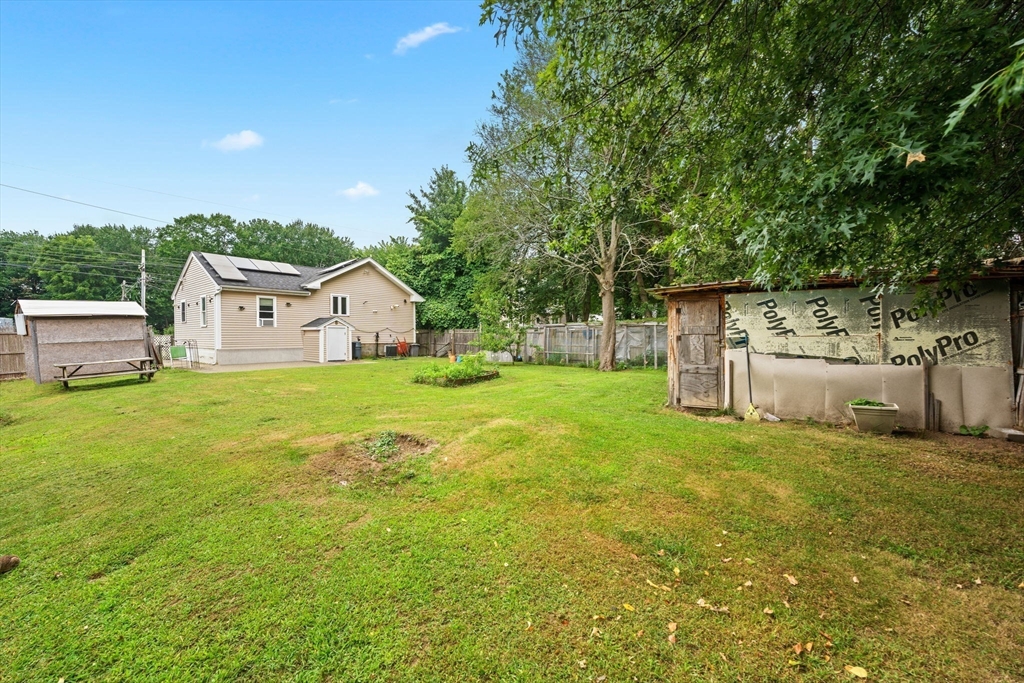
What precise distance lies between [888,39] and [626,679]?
505 cm

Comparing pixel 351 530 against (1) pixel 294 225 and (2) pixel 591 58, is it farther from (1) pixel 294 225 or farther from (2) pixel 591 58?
(1) pixel 294 225

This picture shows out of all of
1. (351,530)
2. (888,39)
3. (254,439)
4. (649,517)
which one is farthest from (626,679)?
(254,439)

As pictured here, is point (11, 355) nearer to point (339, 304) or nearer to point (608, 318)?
point (339, 304)

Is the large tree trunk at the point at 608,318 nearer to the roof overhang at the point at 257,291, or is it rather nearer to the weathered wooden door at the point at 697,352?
the weathered wooden door at the point at 697,352

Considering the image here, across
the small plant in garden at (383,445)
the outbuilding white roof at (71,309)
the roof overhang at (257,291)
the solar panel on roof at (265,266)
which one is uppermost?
the solar panel on roof at (265,266)

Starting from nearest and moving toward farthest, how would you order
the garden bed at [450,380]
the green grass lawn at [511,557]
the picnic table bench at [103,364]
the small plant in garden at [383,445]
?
the green grass lawn at [511,557] < the small plant in garden at [383,445] < the picnic table bench at [103,364] < the garden bed at [450,380]

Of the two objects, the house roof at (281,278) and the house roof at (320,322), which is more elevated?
the house roof at (281,278)

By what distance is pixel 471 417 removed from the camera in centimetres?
641

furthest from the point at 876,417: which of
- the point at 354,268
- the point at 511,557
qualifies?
the point at 354,268

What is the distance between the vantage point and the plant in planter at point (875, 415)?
5.34 meters

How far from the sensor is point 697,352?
729 cm

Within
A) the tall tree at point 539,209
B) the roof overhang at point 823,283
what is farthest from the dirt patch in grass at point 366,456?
the tall tree at point 539,209

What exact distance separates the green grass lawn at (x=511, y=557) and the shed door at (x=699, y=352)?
1738 mm

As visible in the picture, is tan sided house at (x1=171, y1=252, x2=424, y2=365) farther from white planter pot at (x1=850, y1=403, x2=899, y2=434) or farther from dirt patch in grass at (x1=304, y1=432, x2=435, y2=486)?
white planter pot at (x1=850, y1=403, x2=899, y2=434)
